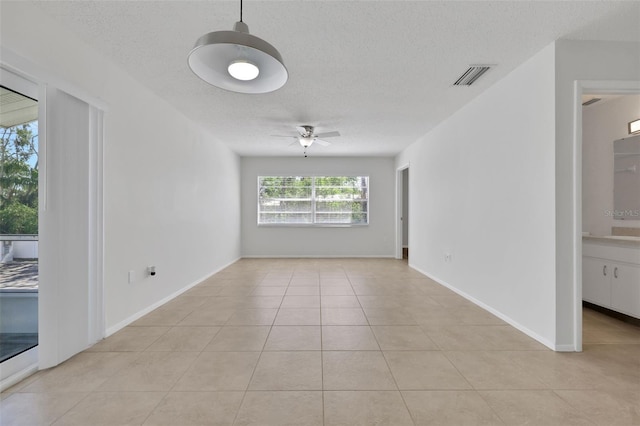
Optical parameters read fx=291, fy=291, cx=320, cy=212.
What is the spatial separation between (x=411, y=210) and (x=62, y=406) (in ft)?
19.0

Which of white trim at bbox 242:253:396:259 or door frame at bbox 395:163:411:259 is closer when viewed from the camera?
door frame at bbox 395:163:411:259

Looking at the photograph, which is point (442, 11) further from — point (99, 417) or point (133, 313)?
point (133, 313)

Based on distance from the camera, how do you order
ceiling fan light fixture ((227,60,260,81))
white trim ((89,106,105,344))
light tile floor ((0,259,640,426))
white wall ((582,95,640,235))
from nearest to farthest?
ceiling fan light fixture ((227,60,260,81))
light tile floor ((0,259,640,426))
white trim ((89,106,105,344))
white wall ((582,95,640,235))

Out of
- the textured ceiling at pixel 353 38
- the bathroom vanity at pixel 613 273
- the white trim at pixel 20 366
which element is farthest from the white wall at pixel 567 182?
the white trim at pixel 20 366

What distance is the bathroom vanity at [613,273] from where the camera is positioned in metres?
2.89

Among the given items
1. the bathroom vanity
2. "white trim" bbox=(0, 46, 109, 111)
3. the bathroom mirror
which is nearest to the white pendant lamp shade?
"white trim" bbox=(0, 46, 109, 111)

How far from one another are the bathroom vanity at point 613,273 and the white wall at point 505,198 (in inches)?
45.6

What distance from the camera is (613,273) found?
3082 millimetres

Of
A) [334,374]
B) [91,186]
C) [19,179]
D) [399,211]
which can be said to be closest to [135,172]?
[91,186]

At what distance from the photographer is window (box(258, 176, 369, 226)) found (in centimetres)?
761

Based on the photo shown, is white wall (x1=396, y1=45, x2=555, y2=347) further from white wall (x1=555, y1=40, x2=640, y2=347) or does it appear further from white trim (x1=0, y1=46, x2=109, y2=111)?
white trim (x1=0, y1=46, x2=109, y2=111)

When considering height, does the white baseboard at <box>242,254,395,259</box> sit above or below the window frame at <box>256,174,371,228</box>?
below

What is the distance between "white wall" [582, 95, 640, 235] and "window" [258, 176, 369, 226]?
440 centimetres

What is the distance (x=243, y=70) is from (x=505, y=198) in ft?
9.54
